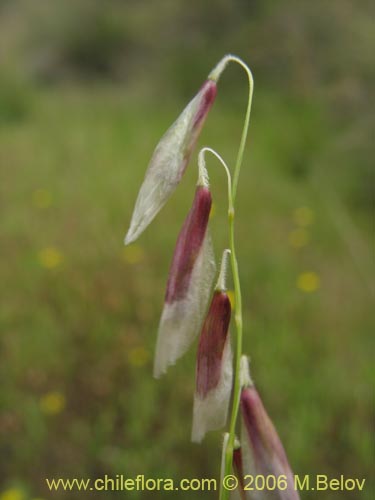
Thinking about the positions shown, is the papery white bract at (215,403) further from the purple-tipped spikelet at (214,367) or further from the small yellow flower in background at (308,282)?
the small yellow flower in background at (308,282)

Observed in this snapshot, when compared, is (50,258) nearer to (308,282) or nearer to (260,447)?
(308,282)

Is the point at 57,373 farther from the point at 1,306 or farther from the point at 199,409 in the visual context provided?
Answer: the point at 199,409

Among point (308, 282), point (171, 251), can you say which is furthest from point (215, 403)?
point (171, 251)

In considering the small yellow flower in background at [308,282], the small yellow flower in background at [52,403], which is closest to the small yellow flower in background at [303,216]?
the small yellow flower in background at [308,282]

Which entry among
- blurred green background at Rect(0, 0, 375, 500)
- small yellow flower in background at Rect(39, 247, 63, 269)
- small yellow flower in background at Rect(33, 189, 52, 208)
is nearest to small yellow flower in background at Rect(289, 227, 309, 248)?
blurred green background at Rect(0, 0, 375, 500)

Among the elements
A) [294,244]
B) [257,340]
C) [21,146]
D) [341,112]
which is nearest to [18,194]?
[21,146]

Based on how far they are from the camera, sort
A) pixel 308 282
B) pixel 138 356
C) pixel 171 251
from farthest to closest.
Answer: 1. pixel 171 251
2. pixel 308 282
3. pixel 138 356
